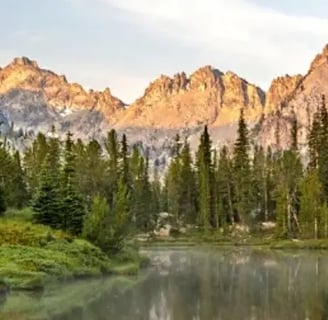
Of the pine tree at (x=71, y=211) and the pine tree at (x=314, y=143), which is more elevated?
the pine tree at (x=314, y=143)

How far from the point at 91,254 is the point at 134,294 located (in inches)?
307

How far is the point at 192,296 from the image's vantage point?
127 feet

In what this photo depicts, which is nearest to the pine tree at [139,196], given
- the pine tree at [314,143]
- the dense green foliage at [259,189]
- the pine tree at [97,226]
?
the dense green foliage at [259,189]

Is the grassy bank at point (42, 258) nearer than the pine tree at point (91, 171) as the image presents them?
Yes

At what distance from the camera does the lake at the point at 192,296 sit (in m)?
31.7

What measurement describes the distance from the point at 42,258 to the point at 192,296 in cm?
892

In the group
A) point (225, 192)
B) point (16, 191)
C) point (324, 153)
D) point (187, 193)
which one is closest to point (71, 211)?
point (16, 191)

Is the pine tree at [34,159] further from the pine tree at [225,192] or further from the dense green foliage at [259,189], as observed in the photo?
the pine tree at [225,192]

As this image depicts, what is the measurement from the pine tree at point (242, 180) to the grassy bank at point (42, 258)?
150ft

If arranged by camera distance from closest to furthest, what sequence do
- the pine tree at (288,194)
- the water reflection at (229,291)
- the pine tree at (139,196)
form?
the water reflection at (229,291) < the pine tree at (288,194) < the pine tree at (139,196)

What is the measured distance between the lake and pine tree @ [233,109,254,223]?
119 ft

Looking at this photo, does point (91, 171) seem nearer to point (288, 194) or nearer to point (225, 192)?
point (225, 192)

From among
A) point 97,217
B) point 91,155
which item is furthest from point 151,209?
point 97,217

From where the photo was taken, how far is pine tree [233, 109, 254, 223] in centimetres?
9531
